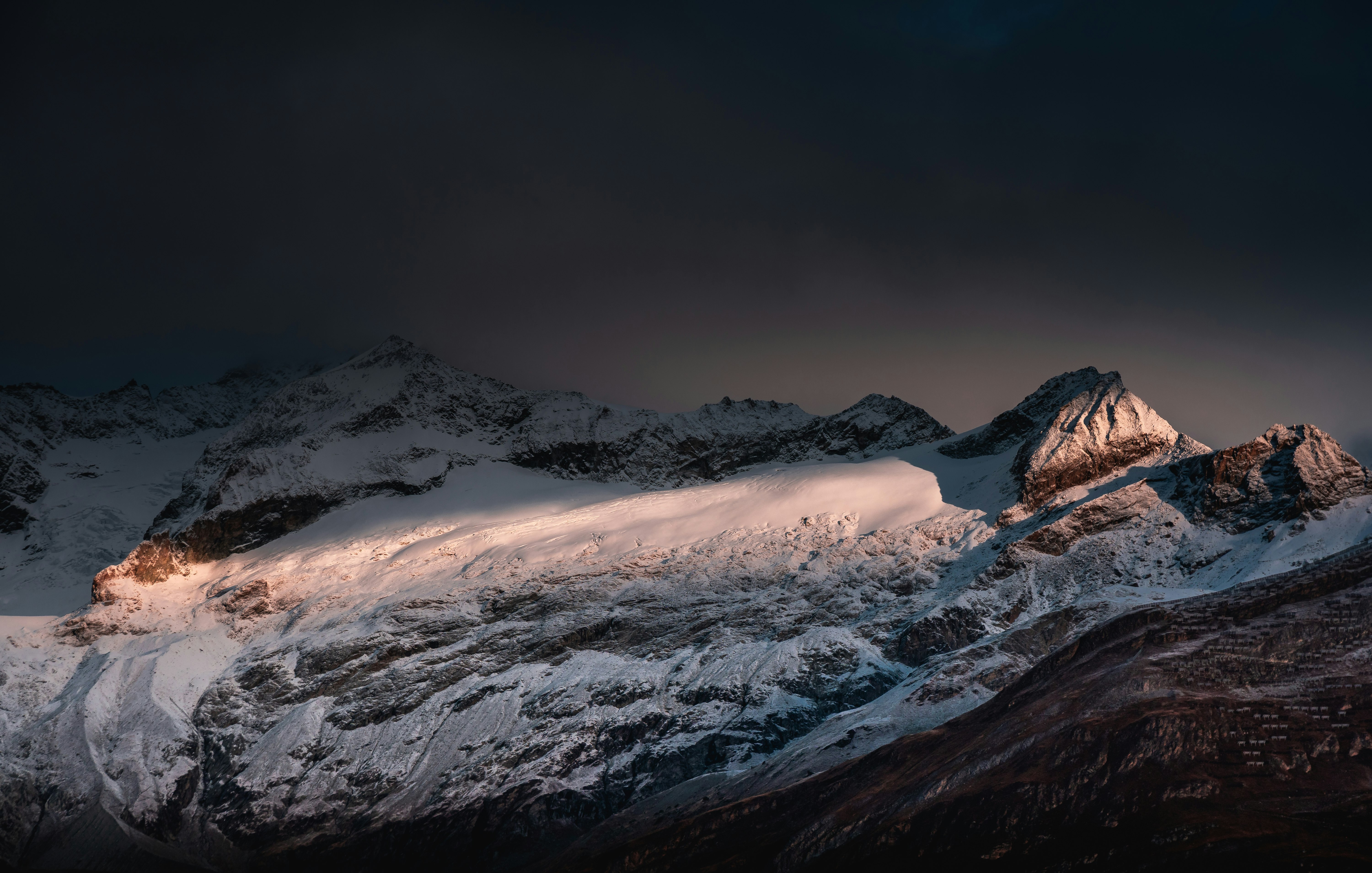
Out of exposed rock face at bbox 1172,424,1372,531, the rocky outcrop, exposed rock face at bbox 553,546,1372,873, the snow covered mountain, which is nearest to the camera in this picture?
exposed rock face at bbox 553,546,1372,873

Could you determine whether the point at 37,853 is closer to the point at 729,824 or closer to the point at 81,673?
the point at 81,673

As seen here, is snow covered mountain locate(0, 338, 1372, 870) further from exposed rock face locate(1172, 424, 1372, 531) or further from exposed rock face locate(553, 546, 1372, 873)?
exposed rock face locate(553, 546, 1372, 873)

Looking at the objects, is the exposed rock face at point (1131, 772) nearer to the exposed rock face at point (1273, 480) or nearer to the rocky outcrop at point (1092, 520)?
the exposed rock face at point (1273, 480)

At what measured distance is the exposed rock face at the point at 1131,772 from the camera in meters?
100

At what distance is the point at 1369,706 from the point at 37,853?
573ft

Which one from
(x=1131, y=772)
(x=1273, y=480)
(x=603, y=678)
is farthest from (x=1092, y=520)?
(x=603, y=678)

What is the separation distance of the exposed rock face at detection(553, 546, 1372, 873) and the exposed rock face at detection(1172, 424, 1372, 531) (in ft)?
99.1

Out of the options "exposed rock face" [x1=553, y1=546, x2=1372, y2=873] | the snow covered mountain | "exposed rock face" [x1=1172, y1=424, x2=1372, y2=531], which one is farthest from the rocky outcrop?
"exposed rock face" [x1=553, y1=546, x2=1372, y2=873]

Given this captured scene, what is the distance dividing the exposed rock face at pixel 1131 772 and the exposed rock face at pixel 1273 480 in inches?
1189

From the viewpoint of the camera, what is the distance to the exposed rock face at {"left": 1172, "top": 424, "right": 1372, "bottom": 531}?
534 feet

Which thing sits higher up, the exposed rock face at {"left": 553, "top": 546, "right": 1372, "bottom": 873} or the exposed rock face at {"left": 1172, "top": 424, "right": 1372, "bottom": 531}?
the exposed rock face at {"left": 1172, "top": 424, "right": 1372, "bottom": 531}

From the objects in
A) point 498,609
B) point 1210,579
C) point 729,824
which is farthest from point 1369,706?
point 498,609

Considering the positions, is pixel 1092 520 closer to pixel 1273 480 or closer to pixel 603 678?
pixel 1273 480

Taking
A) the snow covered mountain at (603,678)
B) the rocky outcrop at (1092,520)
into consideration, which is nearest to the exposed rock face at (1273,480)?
Result: the snow covered mountain at (603,678)
